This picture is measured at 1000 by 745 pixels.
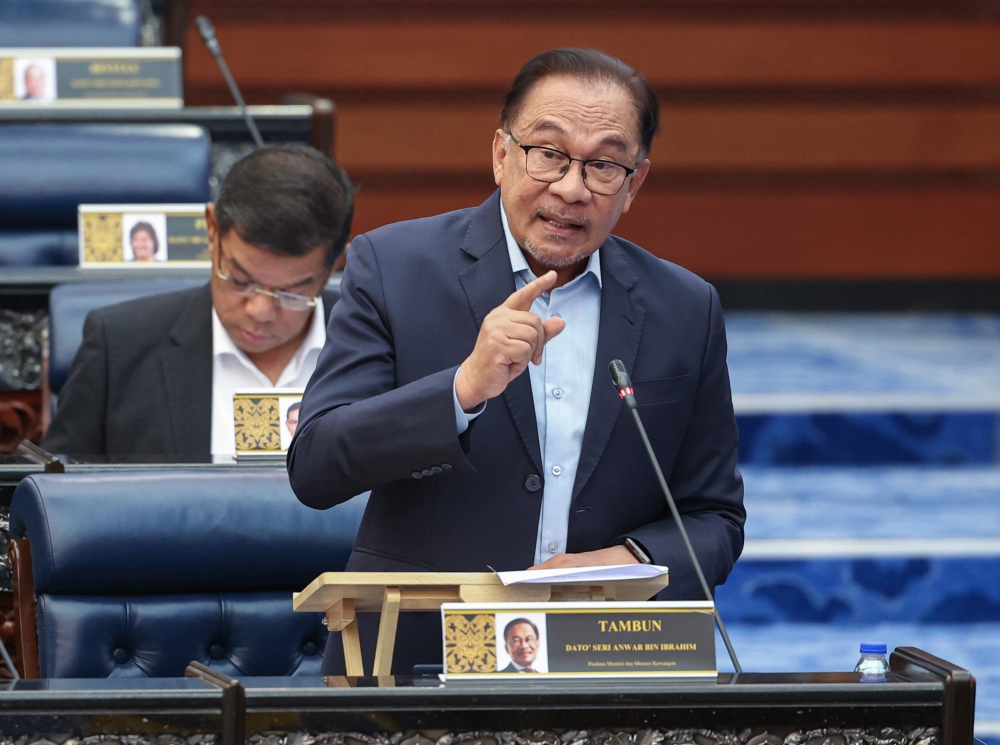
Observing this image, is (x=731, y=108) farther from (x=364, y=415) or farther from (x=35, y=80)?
(x=364, y=415)

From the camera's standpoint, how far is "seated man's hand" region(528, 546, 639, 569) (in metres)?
1.44

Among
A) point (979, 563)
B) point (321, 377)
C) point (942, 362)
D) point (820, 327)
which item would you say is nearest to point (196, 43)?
point (820, 327)

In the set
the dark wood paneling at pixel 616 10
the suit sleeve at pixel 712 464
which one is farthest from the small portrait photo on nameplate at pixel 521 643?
the dark wood paneling at pixel 616 10

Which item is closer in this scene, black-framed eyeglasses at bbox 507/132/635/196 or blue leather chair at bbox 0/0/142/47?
black-framed eyeglasses at bbox 507/132/635/196

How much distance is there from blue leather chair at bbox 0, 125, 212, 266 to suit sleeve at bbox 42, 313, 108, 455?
45.5 inches

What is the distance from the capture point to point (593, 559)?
4.82 feet

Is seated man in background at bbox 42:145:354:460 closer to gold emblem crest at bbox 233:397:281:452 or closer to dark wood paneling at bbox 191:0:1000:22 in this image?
gold emblem crest at bbox 233:397:281:452

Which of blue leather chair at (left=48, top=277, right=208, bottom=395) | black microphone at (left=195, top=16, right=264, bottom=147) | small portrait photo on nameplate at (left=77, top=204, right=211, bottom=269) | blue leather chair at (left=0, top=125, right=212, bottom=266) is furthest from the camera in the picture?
blue leather chair at (left=0, top=125, right=212, bottom=266)

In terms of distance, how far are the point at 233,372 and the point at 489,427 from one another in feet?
3.56

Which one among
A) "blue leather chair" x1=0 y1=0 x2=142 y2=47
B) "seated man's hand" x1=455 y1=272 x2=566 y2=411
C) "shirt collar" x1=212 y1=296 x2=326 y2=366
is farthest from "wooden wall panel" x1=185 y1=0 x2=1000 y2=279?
"seated man's hand" x1=455 y1=272 x2=566 y2=411

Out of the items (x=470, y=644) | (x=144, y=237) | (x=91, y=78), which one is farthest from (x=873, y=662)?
(x=91, y=78)

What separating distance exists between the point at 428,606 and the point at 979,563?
2.24 metres

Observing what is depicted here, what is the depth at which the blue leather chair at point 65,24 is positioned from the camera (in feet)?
14.4

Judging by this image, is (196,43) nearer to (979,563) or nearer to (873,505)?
(873,505)
